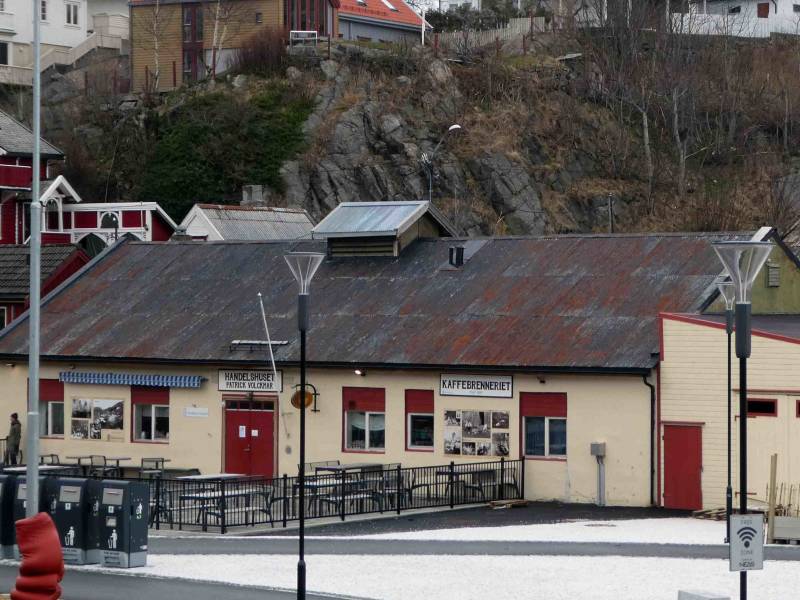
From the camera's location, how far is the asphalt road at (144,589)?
22844mm

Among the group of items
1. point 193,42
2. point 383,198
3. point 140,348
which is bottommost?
point 140,348

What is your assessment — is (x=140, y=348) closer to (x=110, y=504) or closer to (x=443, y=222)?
(x=443, y=222)

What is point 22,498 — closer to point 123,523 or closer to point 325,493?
point 123,523

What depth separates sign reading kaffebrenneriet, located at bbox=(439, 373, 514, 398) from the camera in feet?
126

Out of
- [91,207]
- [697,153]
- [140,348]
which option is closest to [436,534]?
[140,348]

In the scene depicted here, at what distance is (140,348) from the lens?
43.4 meters

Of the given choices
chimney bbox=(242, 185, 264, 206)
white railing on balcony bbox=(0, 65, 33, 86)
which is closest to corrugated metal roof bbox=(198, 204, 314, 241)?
chimney bbox=(242, 185, 264, 206)

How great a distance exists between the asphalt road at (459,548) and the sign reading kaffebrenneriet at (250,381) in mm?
11827

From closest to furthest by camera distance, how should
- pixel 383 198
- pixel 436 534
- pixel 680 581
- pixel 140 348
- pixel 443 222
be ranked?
pixel 680 581, pixel 436 534, pixel 140 348, pixel 443 222, pixel 383 198

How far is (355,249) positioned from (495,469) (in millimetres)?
10422

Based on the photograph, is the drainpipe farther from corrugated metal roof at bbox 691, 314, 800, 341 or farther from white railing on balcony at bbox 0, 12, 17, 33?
white railing on balcony at bbox 0, 12, 17, 33

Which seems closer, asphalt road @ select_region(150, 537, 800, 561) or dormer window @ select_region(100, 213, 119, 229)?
asphalt road @ select_region(150, 537, 800, 561)

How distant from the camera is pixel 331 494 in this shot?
1350 inches

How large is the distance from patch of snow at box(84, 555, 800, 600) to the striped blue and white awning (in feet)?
49.6
